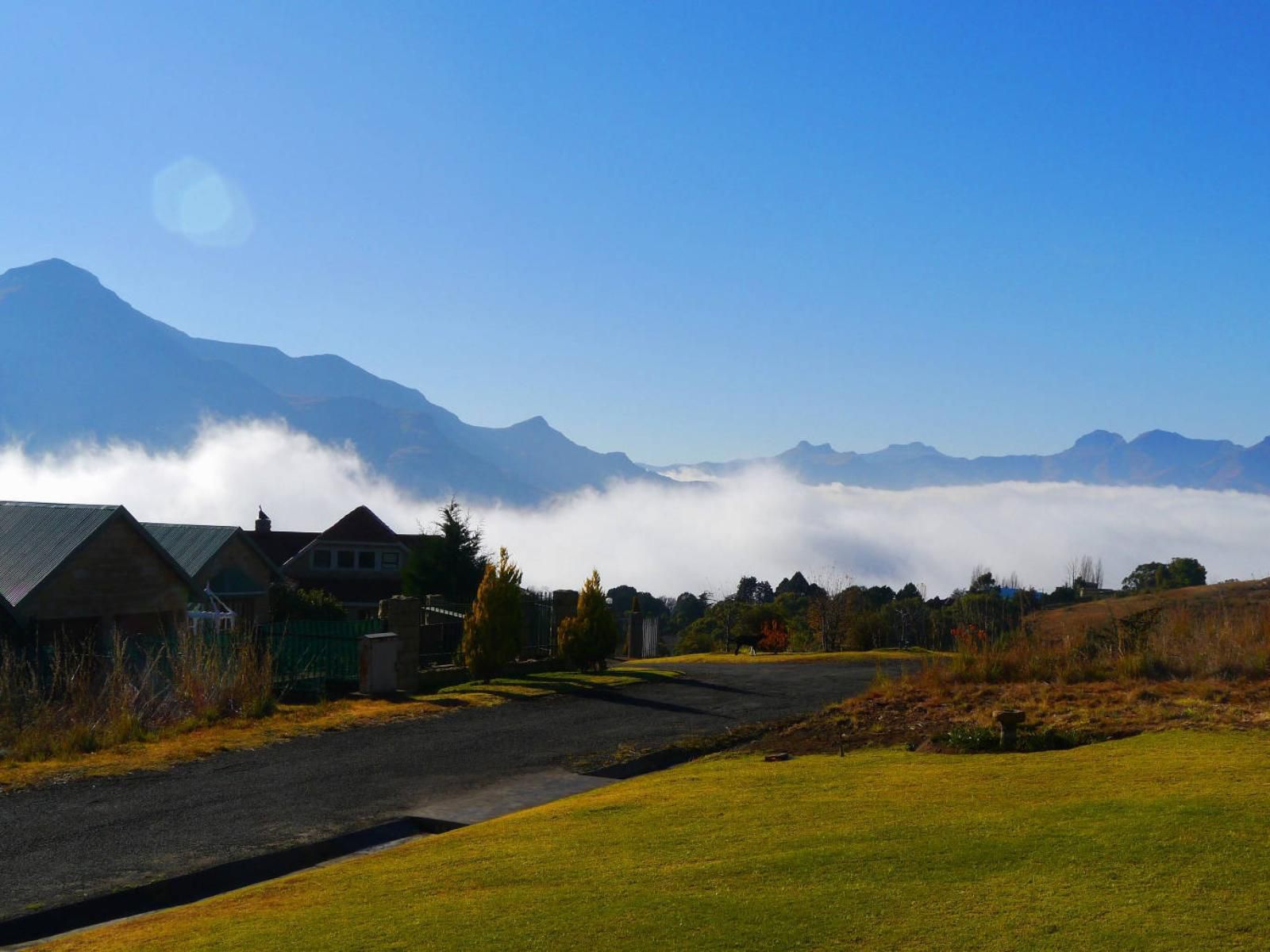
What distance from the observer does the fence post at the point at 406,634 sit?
21375 millimetres

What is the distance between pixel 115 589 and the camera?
31.5 metres

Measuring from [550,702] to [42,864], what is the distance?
11628 mm

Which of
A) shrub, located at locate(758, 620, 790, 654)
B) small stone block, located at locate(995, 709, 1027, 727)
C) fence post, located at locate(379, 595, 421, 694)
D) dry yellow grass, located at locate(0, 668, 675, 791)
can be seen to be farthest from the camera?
shrub, located at locate(758, 620, 790, 654)

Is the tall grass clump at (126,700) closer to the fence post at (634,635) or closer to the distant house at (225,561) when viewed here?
the distant house at (225,561)

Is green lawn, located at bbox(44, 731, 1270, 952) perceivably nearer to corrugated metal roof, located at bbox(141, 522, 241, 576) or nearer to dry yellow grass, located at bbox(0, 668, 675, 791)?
dry yellow grass, located at bbox(0, 668, 675, 791)

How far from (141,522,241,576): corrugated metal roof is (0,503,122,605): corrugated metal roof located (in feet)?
Answer: 25.5

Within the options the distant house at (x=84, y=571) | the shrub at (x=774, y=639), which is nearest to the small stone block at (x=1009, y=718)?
the distant house at (x=84, y=571)

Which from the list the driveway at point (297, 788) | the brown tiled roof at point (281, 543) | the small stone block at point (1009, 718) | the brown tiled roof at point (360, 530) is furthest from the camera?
the brown tiled roof at point (281, 543)

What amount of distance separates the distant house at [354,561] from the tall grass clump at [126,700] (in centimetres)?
4019

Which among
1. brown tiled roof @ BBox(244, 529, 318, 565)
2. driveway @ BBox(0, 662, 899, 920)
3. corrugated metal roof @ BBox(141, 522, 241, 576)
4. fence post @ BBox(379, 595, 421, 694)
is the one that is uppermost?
brown tiled roof @ BBox(244, 529, 318, 565)

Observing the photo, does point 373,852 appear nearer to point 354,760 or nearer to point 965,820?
point 354,760

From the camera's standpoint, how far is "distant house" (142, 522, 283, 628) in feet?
134

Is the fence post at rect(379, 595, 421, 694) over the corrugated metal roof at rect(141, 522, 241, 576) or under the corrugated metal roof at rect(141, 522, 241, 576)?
under

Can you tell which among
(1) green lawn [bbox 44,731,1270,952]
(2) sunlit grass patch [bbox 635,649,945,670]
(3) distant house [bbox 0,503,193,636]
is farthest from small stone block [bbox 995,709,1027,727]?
(3) distant house [bbox 0,503,193,636]
